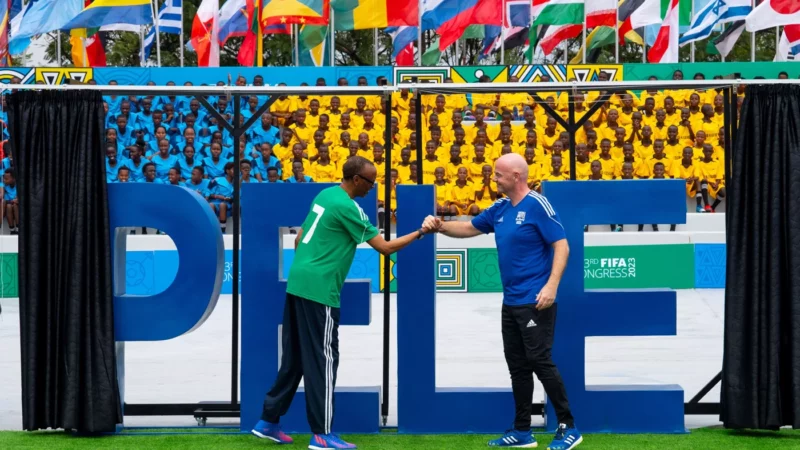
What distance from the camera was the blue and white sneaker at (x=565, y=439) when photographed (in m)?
6.89

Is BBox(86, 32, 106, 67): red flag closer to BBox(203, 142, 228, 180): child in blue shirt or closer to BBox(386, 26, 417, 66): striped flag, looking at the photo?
BBox(203, 142, 228, 180): child in blue shirt

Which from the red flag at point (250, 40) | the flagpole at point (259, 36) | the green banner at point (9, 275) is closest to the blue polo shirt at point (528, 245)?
the green banner at point (9, 275)

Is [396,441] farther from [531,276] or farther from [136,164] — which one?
[136,164]

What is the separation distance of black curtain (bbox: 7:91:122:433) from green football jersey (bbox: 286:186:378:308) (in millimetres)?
1475

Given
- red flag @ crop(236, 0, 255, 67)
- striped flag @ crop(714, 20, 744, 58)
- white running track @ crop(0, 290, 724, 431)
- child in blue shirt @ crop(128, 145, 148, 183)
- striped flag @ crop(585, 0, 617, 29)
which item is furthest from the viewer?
striped flag @ crop(714, 20, 744, 58)

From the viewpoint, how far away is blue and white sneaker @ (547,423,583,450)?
6891mm

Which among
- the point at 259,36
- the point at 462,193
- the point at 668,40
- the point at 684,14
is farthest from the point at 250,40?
the point at 684,14

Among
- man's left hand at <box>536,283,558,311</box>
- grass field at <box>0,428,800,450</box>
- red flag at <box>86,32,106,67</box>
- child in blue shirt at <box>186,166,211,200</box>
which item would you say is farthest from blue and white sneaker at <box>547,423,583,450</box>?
red flag at <box>86,32,106,67</box>

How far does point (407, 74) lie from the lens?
20594 millimetres


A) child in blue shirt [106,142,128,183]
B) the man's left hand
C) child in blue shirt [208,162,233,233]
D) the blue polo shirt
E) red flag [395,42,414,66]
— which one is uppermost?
red flag [395,42,414,66]

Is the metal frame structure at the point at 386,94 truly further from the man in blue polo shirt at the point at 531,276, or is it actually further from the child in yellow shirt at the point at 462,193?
the child in yellow shirt at the point at 462,193

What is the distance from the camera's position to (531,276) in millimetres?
6840

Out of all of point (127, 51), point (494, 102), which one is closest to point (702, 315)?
point (494, 102)

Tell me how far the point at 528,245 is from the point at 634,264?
11.2 meters
